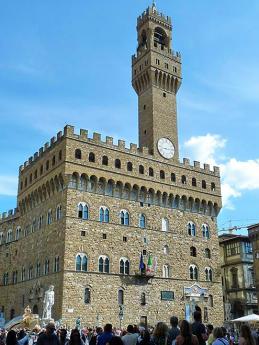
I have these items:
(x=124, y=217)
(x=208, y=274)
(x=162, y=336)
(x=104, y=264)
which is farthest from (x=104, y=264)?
(x=162, y=336)

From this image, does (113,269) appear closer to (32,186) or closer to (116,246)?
(116,246)

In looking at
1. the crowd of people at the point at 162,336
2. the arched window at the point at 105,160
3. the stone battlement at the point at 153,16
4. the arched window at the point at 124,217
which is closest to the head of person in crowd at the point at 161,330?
the crowd of people at the point at 162,336

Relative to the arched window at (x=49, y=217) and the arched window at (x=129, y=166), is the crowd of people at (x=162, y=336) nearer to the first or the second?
the arched window at (x=49, y=217)

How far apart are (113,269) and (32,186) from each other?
12.8 meters

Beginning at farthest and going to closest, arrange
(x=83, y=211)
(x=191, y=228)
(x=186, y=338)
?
(x=191, y=228) < (x=83, y=211) < (x=186, y=338)

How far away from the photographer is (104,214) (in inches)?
1623

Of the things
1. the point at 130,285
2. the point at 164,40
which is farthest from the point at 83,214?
the point at 164,40

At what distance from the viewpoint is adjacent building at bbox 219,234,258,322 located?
55.6m

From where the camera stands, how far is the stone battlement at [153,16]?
51384mm

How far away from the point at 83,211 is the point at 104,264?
16.5 ft

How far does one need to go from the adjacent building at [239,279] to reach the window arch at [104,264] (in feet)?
73.9

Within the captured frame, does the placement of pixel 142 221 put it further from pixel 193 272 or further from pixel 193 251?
pixel 193 272

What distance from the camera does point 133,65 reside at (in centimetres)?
5156

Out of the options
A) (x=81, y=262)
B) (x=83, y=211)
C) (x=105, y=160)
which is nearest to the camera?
(x=81, y=262)
